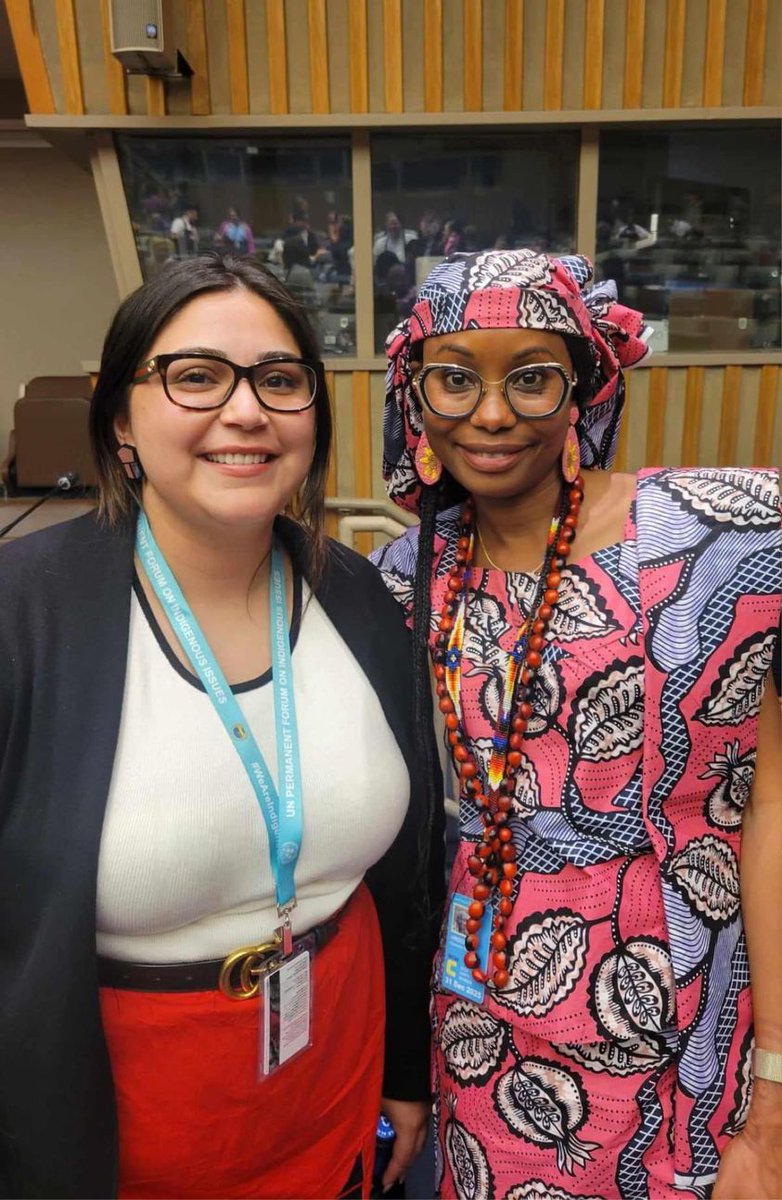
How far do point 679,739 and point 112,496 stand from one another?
34.1 inches

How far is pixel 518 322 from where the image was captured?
121 cm

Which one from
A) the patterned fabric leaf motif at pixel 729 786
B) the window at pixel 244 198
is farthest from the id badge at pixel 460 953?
the window at pixel 244 198

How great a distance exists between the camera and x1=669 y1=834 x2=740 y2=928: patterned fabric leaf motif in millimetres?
1204

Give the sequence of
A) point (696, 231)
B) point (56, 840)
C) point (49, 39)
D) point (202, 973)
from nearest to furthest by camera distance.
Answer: point (56, 840) < point (202, 973) < point (49, 39) < point (696, 231)

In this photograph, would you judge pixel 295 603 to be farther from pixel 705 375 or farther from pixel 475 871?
pixel 705 375

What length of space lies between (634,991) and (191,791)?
0.67 meters

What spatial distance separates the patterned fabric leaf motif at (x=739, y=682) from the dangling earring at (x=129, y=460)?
0.85m

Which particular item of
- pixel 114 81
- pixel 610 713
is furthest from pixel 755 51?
pixel 610 713

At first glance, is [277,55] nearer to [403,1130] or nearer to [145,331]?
[145,331]

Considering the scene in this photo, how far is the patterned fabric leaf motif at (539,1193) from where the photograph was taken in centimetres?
129

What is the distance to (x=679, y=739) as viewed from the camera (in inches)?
46.4

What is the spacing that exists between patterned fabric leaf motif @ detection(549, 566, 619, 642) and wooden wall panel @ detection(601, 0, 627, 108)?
416 centimetres

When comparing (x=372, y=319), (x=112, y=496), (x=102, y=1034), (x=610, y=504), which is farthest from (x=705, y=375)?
(x=102, y=1034)

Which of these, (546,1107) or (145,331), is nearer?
(145,331)
